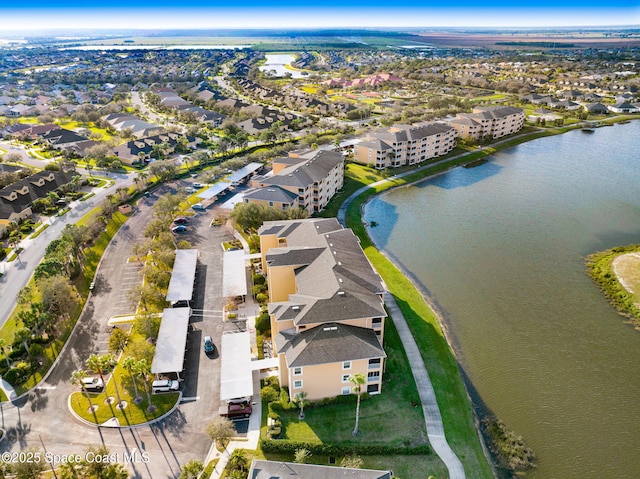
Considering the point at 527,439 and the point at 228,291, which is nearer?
the point at 527,439

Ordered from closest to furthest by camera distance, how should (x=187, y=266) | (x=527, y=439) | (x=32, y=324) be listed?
(x=527, y=439)
(x=32, y=324)
(x=187, y=266)

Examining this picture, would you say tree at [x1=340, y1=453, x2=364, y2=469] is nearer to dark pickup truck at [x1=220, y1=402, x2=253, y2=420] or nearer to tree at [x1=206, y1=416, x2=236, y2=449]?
tree at [x1=206, y1=416, x2=236, y2=449]

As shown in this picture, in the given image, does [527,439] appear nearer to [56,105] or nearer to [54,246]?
[54,246]

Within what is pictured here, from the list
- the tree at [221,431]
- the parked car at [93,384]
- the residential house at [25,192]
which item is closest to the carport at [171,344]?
the parked car at [93,384]

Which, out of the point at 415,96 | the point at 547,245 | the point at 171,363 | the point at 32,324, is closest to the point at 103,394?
the point at 171,363

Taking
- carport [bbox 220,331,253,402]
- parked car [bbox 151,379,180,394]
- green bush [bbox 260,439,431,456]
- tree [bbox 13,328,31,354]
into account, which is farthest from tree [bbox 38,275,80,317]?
green bush [bbox 260,439,431,456]

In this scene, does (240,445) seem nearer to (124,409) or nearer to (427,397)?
(124,409)

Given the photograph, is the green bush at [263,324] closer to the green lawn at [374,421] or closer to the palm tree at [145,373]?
the green lawn at [374,421]

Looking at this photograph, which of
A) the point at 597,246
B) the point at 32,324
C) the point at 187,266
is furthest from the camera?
the point at 597,246
